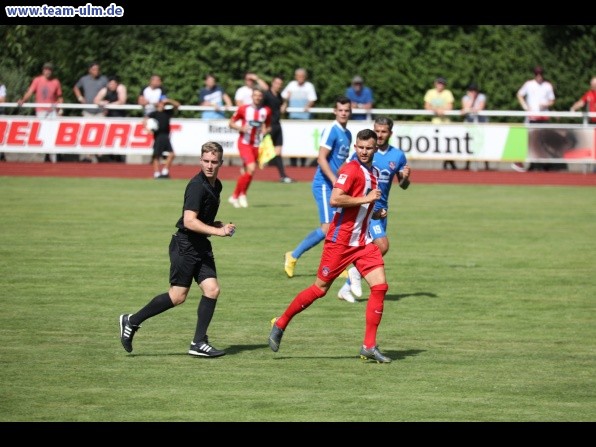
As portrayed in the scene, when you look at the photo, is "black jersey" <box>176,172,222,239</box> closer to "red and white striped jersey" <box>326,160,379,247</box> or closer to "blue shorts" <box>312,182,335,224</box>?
"red and white striped jersey" <box>326,160,379,247</box>

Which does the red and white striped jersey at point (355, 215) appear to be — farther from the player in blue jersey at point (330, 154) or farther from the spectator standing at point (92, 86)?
the spectator standing at point (92, 86)

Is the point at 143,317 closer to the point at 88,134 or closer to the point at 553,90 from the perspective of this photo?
the point at 88,134

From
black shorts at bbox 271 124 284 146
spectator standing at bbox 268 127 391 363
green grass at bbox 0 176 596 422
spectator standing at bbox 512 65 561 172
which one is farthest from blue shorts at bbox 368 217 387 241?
spectator standing at bbox 512 65 561 172

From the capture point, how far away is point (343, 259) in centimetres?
1159

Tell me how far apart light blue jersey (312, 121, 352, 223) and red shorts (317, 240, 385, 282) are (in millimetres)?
3875

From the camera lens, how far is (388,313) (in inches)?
562

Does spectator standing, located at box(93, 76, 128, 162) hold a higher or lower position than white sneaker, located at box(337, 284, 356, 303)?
higher

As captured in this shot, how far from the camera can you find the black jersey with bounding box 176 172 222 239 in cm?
1123

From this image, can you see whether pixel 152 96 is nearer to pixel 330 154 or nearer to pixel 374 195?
pixel 330 154

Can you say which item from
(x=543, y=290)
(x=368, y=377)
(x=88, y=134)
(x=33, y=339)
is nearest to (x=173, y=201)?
(x=88, y=134)

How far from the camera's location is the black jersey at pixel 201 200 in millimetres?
11234

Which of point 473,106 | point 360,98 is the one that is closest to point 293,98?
point 360,98

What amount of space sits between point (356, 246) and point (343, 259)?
0.56ft

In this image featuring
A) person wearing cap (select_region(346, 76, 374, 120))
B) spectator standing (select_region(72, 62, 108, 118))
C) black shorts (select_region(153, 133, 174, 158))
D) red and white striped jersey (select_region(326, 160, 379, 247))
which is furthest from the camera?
spectator standing (select_region(72, 62, 108, 118))
